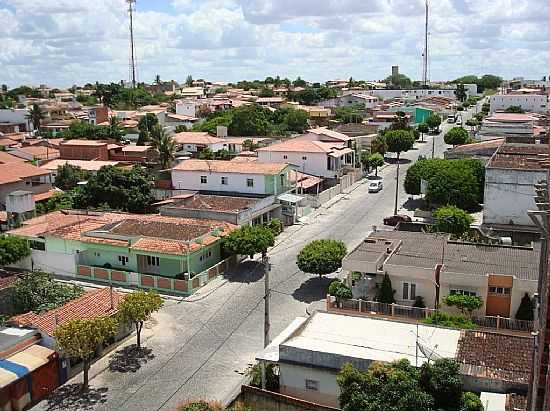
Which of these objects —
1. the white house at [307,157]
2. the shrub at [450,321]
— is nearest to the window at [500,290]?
the shrub at [450,321]

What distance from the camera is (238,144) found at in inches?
2682

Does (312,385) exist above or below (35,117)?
below

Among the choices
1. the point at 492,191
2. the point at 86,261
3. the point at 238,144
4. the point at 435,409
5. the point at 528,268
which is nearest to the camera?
the point at 435,409

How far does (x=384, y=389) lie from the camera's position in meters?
16.4

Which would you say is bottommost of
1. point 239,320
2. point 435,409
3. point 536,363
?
point 239,320

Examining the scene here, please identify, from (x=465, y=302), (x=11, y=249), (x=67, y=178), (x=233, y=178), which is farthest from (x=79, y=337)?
(x=67, y=178)

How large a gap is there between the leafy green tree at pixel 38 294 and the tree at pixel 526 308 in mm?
19121

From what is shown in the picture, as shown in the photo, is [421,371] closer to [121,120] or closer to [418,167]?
[418,167]

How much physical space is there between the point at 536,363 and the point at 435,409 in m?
3.93

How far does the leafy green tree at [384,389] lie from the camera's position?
15.9 m

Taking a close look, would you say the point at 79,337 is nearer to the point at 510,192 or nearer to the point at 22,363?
the point at 22,363

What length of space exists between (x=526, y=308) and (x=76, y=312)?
60.0ft

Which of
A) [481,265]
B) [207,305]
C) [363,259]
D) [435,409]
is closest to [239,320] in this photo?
[207,305]

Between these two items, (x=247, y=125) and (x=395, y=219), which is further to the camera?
(x=247, y=125)
